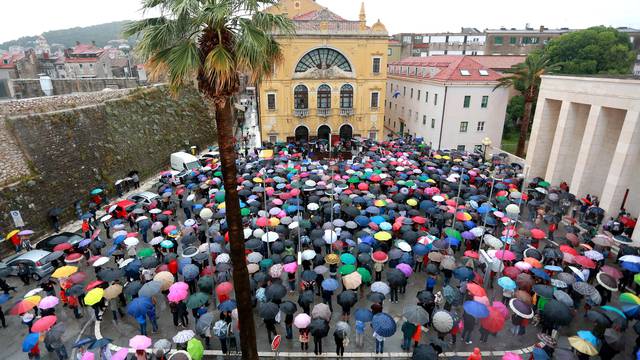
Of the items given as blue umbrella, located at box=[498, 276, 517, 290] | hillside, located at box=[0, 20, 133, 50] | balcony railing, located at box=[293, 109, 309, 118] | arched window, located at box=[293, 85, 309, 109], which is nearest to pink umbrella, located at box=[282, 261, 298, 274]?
blue umbrella, located at box=[498, 276, 517, 290]

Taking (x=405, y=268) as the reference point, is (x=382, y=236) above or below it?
above

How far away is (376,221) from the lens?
17391 millimetres

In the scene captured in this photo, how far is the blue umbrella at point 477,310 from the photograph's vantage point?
1092 centimetres

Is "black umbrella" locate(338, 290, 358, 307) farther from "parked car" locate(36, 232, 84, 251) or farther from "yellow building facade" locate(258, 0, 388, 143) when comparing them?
"yellow building facade" locate(258, 0, 388, 143)

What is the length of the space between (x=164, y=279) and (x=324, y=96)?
3011cm

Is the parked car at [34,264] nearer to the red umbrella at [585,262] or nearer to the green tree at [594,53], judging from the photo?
the red umbrella at [585,262]

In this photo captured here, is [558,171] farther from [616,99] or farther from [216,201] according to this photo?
[216,201]

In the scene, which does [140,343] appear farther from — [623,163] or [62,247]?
[623,163]

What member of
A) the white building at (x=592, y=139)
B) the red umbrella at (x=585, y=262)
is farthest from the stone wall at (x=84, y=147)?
the white building at (x=592, y=139)

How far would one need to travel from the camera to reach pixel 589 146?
21.9 metres

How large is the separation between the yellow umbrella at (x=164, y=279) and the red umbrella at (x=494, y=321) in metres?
11.1

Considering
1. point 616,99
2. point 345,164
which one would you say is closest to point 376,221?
point 345,164

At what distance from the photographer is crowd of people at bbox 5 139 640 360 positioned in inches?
442

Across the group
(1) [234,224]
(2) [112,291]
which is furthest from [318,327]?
(2) [112,291]
